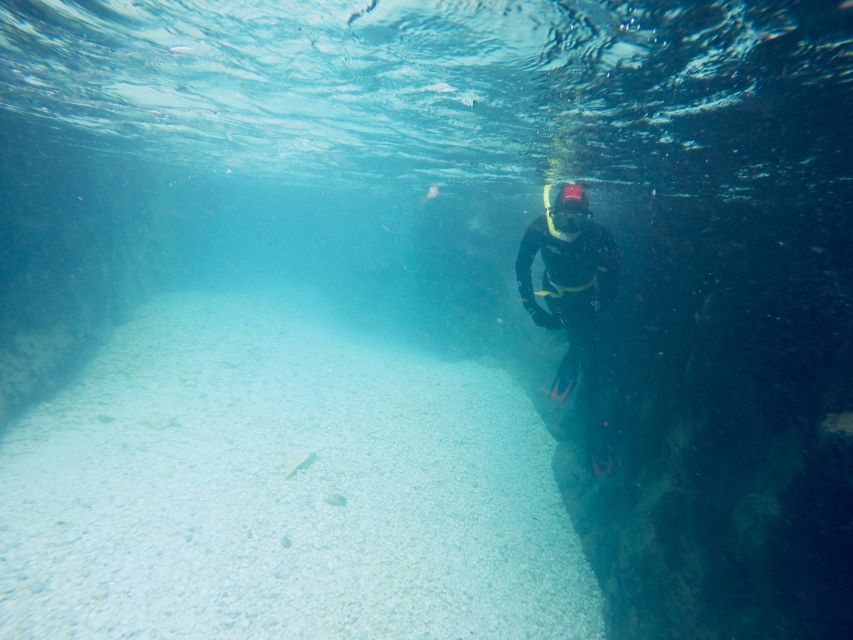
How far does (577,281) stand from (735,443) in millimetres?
4151

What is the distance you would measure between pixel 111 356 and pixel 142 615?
48.2 feet

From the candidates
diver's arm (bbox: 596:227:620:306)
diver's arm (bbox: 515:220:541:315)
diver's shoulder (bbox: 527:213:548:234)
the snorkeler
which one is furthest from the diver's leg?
diver's shoulder (bbox: 527:213:548:234)

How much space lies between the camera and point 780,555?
4.66m

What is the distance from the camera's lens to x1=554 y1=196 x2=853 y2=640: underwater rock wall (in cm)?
444

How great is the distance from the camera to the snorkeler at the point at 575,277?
8250 mm

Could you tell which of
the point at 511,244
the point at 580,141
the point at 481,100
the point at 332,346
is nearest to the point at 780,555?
the point at 580,141

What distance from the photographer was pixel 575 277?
28.1 ft

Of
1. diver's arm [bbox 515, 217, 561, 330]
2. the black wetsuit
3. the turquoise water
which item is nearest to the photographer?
the turquoise water

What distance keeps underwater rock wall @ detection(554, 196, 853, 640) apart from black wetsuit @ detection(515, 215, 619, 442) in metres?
1.10

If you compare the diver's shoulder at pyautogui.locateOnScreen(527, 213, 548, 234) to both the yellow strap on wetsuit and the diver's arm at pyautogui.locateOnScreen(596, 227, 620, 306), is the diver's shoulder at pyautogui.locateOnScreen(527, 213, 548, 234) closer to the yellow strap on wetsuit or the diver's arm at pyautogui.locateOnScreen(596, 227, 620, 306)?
the diver's arm at pyautogui.locateOnScreen(596, 227, 620, 306)

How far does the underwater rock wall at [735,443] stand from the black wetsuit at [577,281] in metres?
1.10

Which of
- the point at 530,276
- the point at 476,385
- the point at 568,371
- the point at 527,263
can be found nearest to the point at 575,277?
the point at 530,276

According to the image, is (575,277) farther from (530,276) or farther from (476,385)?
(476,385)

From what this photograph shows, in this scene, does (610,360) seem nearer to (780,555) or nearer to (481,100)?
(780,555)
